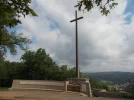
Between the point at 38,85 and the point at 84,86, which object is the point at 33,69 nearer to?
the point at 38,85

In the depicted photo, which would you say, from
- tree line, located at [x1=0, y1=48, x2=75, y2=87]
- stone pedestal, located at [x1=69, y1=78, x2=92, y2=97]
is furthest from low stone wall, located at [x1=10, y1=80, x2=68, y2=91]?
tree line, located at [x1=0, y1=48, x2=75, y2=87]

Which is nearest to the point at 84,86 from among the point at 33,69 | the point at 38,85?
the point at 38,85

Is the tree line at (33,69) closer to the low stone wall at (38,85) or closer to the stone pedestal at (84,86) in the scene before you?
the low stone wall at (38,85)

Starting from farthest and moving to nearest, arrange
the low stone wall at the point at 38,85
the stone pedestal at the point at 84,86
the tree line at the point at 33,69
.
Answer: the tree line at the point at 33,69 < the low stone wall at the point at 38,85 < the stone pedestal at the point at 84,86

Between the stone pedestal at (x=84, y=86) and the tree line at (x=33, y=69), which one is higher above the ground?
the tree line at (x=33, y=69)

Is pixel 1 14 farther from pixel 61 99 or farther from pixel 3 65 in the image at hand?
pixel 3 65

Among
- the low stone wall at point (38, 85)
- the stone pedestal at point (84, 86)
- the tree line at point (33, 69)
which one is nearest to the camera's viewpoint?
the stone pedestal at point (84, 86)

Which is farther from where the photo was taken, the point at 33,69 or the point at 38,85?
the point at 33,69

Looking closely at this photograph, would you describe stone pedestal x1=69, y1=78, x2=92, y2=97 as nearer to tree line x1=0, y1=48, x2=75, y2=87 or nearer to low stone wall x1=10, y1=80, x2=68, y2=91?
low stone wall x1=10, y1=80, x2=68, y2=91

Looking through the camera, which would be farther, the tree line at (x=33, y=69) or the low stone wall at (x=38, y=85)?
the tree line at (x=33, y=69)

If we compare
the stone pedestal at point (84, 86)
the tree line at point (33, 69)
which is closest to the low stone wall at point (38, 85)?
the stone pedestal at point (84, 86)

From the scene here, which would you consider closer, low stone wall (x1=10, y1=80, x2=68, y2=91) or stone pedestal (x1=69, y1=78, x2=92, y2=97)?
stone pedestal (x1=69, y1=78, x2=92, y2=97)

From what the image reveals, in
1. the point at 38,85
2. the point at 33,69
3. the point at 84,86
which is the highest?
the point at 33,69

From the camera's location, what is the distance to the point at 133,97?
17578 mm
